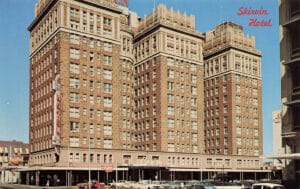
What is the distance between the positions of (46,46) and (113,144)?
29907mm

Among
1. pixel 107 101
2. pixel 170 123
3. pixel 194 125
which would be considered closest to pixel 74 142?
pixel 107 101

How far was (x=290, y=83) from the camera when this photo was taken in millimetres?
53781

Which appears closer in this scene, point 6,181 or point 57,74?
point 57,74

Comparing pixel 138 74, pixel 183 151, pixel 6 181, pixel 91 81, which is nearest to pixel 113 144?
pixel 91 81

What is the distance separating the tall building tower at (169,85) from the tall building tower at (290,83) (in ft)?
230

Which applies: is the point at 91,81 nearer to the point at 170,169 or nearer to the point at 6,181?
the point at 170,169

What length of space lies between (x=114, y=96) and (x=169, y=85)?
2180 cm

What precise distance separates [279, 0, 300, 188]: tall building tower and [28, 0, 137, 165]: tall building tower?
190 feet

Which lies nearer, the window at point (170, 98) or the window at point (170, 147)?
the window at point (170, 147)

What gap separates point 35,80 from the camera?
399 ft

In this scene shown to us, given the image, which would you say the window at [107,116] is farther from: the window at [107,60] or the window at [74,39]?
the window at [74,39]

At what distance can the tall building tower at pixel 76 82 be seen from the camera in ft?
337

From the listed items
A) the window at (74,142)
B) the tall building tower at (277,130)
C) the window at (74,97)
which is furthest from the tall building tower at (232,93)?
the window at (74,97)

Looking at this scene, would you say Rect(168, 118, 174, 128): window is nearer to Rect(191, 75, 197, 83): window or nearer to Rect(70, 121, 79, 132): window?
Rect(191, 75, 197, 83): window
